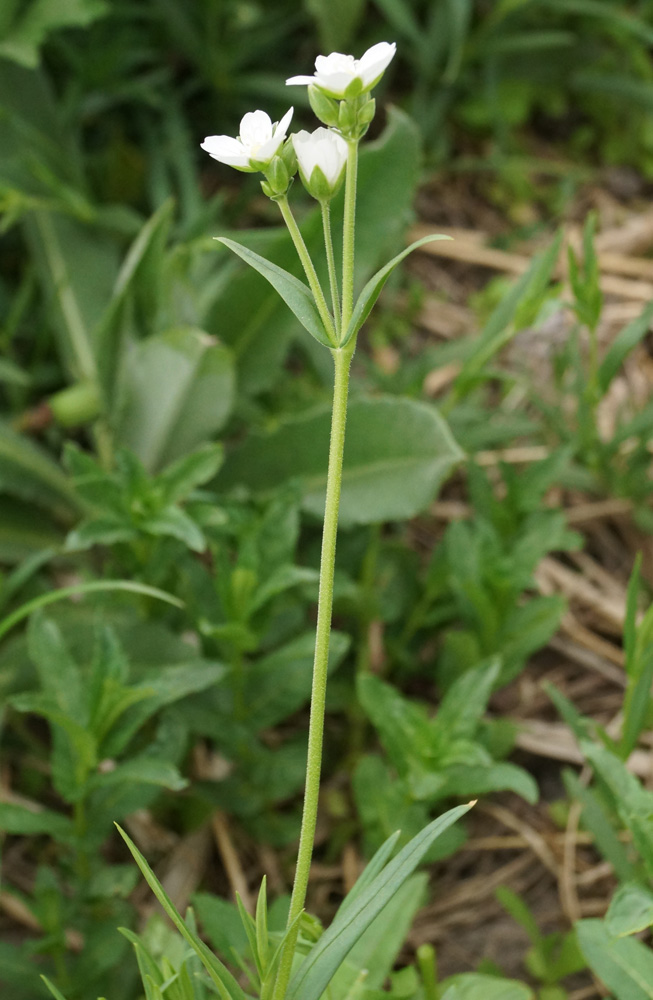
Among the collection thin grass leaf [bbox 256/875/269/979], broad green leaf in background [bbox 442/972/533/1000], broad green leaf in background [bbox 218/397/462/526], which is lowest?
broad green leaf in background [bbox 442/972/533/1000]

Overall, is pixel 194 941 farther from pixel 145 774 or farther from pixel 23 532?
pixel 23 532

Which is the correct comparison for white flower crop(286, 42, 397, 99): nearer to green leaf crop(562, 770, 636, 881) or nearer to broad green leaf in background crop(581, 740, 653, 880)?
broad green leaf in background crop(581, 740, 653, 880)

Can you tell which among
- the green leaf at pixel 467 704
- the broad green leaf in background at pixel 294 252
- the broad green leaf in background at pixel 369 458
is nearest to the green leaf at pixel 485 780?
the green leaf at pixel 467 704

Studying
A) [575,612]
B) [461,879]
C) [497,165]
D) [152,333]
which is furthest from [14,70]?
[461,879]

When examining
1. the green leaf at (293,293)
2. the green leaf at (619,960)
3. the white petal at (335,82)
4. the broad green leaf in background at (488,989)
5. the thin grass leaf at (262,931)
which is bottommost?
the broad green leaf in background at (488,989)

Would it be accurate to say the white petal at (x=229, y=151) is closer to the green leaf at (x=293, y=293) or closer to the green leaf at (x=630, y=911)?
the green leaf at (x=293, y=293)

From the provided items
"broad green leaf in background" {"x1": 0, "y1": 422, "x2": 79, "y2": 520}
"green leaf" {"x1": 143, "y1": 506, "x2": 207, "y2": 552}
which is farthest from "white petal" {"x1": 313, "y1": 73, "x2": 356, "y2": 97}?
"broad green leaf in background" {"x1": 0, "y1": 422, "x2": 79, "y2": 520}
